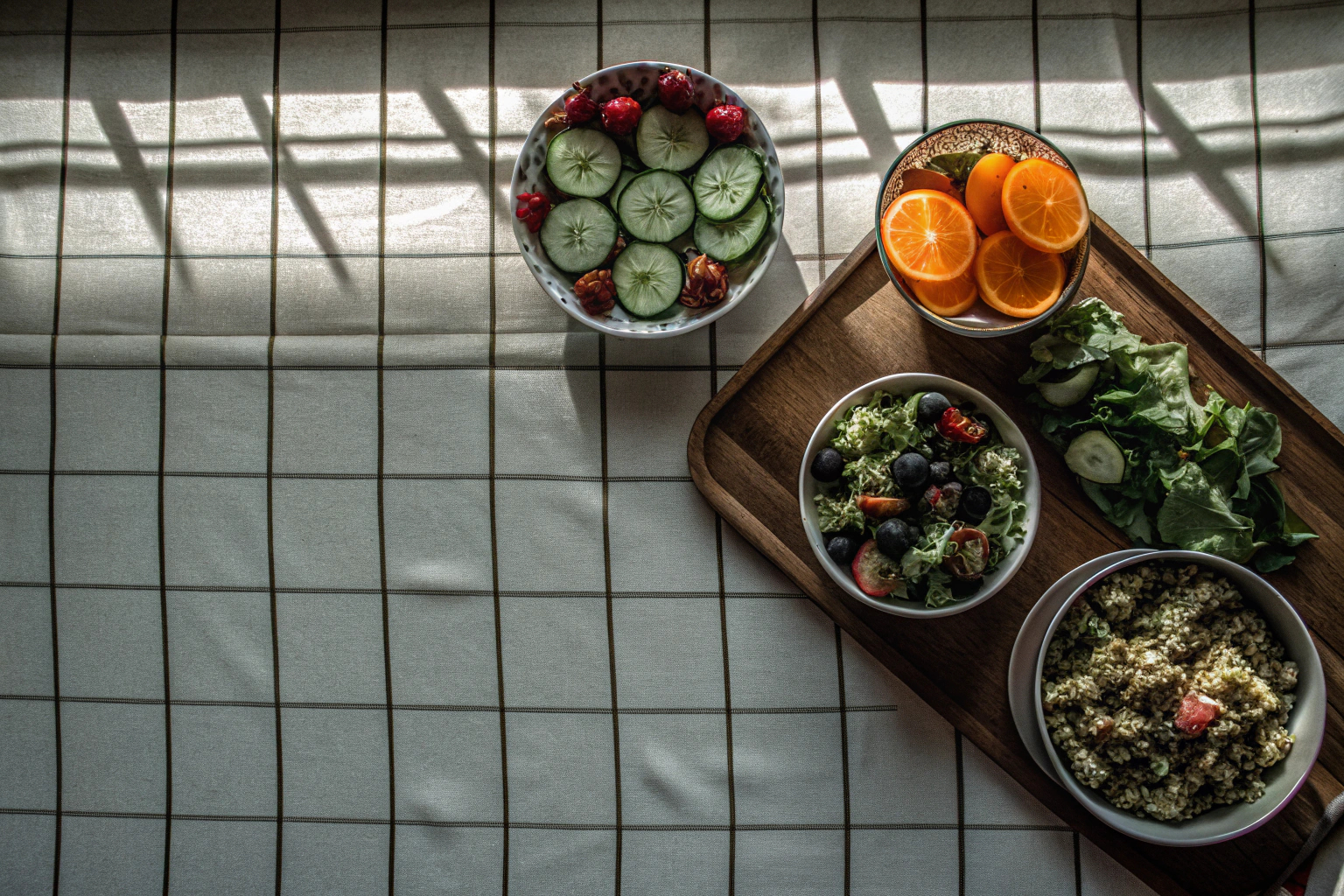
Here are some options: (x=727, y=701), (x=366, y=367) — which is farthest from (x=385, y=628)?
(x=727, y=701)

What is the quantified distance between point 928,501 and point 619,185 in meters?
0.75

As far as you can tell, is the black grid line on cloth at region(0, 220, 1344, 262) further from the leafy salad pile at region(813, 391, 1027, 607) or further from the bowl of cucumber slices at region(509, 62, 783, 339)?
the leafy salad pile at region(813, 391, 1027, 607)

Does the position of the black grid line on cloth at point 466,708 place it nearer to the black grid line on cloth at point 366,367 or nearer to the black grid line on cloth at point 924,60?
the black grid line on cloth at point 366,367

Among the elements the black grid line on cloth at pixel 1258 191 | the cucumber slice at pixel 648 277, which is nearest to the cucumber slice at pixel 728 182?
the cucumber slice at pixel 648 277

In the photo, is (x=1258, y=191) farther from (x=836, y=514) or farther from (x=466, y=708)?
(x=466, y=708)

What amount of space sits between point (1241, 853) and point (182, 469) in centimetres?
199

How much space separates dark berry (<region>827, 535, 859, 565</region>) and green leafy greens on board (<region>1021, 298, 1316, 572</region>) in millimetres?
375

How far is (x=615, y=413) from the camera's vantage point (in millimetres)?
1509

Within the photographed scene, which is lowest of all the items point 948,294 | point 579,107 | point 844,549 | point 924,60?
point 844,549

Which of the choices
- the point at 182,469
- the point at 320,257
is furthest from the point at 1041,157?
the point at 182,469

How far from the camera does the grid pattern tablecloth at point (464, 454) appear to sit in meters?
1.49

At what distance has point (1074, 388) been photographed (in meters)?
1.30

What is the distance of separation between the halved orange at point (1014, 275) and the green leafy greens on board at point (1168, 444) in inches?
2.7

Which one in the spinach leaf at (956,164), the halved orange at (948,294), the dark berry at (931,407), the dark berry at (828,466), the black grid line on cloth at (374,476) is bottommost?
the black grid line on cloth at (374,476)
